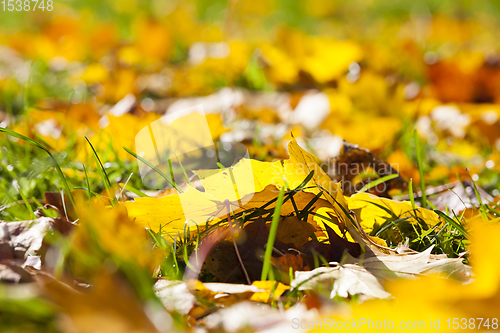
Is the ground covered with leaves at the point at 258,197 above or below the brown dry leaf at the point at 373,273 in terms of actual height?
above

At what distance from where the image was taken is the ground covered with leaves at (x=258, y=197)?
0.48m

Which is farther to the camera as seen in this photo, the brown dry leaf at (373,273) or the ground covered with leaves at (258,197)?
the brown dry leaf at (373,273)

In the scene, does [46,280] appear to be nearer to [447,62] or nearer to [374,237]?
[374,237]

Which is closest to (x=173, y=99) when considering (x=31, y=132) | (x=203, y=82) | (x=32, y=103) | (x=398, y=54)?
(x=203, y=82)

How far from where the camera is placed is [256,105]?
2.46m

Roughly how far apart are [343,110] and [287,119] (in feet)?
1.01

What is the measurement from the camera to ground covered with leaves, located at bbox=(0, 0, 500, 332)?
480 millimetres
